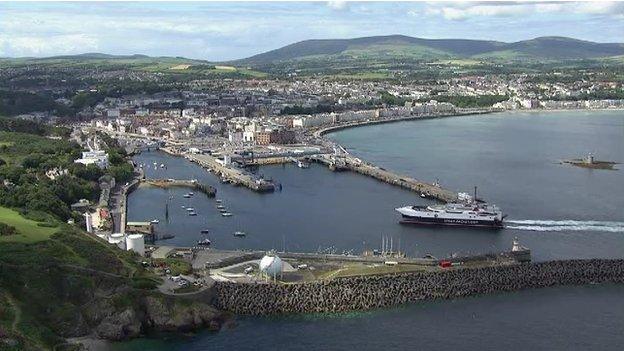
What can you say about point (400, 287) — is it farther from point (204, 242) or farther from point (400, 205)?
point (400, 205)

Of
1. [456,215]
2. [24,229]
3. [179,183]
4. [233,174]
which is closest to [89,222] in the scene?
[24,229]

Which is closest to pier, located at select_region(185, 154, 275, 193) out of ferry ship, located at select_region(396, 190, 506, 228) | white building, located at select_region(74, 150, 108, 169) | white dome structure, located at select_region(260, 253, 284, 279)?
white building, located at select_region(74, 150, 108, 169)

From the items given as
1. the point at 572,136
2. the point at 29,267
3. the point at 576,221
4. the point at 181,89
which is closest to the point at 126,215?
the point at 29,267

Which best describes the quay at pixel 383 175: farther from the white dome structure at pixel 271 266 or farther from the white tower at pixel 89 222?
the white tower at pixel 89 222

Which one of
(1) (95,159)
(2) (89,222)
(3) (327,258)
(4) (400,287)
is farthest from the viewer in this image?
(1) (95,159)

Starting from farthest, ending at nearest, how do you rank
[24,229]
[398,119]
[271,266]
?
[398,119]
[24,229]
[271,266]

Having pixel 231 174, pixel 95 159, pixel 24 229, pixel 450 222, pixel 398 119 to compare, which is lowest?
pixel 450 222

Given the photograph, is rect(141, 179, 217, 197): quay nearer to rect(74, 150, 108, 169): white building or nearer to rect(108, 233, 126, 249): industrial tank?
rect(74, 150, 108, 169): white building

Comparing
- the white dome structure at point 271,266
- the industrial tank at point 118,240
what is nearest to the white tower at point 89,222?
the industrial tank at point 118,240
